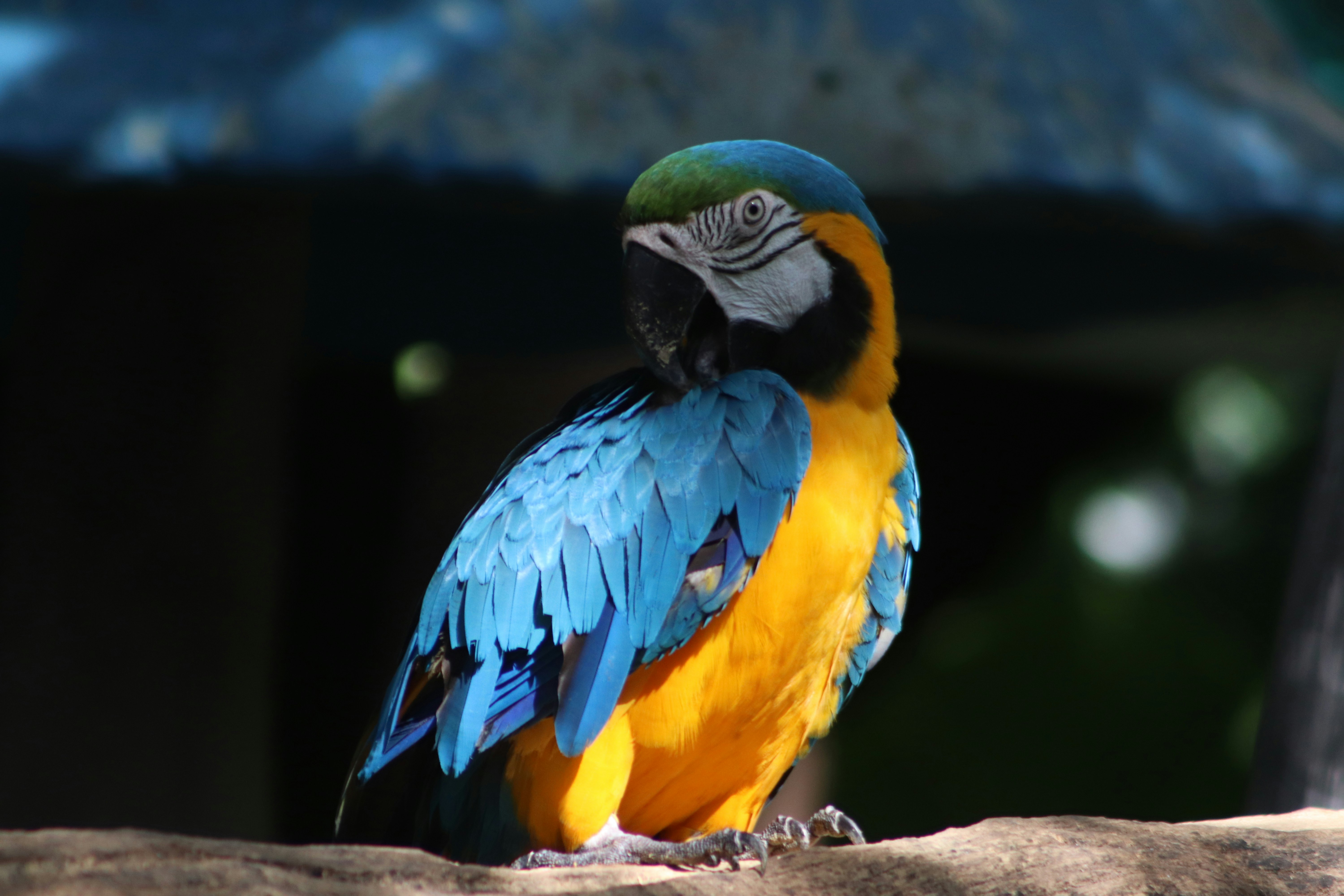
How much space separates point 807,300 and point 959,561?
9.85ft

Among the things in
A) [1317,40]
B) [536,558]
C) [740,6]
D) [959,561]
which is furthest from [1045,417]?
[536,558]

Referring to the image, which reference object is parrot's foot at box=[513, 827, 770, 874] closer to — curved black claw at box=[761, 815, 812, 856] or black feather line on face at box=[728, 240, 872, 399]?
Result: curved black claw at box=[761, 815, 812, 856]

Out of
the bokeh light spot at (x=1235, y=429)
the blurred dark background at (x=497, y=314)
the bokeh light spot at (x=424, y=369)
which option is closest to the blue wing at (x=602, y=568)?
the blurred dark background at (x=497, y=314)

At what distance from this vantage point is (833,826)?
154 cm

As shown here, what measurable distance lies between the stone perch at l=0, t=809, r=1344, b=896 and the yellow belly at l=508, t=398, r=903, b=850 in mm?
231

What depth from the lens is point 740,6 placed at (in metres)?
2.26

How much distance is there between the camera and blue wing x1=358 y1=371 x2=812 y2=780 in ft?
4.66

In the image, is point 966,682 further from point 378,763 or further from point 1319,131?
point 378,763

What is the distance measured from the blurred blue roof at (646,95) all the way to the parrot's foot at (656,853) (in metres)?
1.16

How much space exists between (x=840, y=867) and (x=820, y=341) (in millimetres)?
717

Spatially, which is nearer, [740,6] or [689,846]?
[689,846]

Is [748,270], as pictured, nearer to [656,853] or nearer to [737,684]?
[737,684]

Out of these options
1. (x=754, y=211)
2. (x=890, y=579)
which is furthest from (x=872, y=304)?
(x=890, y=579)

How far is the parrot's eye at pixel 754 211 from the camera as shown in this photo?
5.22 feet
